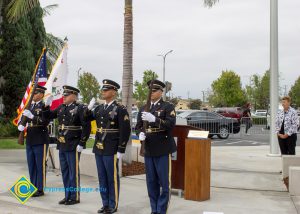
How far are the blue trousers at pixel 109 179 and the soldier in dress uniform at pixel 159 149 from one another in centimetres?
54

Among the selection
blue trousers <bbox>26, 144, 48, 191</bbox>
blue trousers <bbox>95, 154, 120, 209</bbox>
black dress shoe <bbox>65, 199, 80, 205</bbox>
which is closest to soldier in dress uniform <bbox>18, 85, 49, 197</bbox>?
blue trousers <bbox>26, 144, 48, 191</bbox>

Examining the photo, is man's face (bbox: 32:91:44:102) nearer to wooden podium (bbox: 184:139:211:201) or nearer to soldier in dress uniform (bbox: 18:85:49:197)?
soldier in dress uniform (bbox: 18:85:49:197)

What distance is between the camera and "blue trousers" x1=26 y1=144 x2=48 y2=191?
295 inches

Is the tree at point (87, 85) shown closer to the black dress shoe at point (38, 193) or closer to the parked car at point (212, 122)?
the parked car at point (212, 122)

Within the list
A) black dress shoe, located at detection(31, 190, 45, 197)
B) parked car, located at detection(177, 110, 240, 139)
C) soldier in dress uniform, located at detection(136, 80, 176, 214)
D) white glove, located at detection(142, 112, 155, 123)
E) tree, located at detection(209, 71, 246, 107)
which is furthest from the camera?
tree, located at detection(209, 71, 246, 107)

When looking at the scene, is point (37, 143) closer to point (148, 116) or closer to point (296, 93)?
point (148, 116)

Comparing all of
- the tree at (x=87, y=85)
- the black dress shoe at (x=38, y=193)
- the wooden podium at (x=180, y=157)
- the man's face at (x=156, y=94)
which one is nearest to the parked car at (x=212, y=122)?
the wooden podium at (x=180, y=157)

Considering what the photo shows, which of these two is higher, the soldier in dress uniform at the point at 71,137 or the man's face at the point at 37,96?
the man's face at the point at 37,96

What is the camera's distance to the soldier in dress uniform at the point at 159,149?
601cm

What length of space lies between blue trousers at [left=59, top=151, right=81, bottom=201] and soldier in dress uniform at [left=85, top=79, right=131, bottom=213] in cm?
64

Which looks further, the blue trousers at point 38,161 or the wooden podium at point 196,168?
the blue trousers at point 38,161

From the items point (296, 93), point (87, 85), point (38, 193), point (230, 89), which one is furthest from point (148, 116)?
point (296, 93)

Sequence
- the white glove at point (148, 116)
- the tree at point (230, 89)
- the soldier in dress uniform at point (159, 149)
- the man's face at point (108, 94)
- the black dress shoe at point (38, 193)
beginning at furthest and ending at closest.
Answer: the tree at point (230, 89), the black dress shoe at point (38, 193), the man's face at point (108, 94), the soldier in dress uniform at point (159, 149), the white glove at point (148, 116)

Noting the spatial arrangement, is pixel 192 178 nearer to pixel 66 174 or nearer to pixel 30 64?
pixel 66 174
